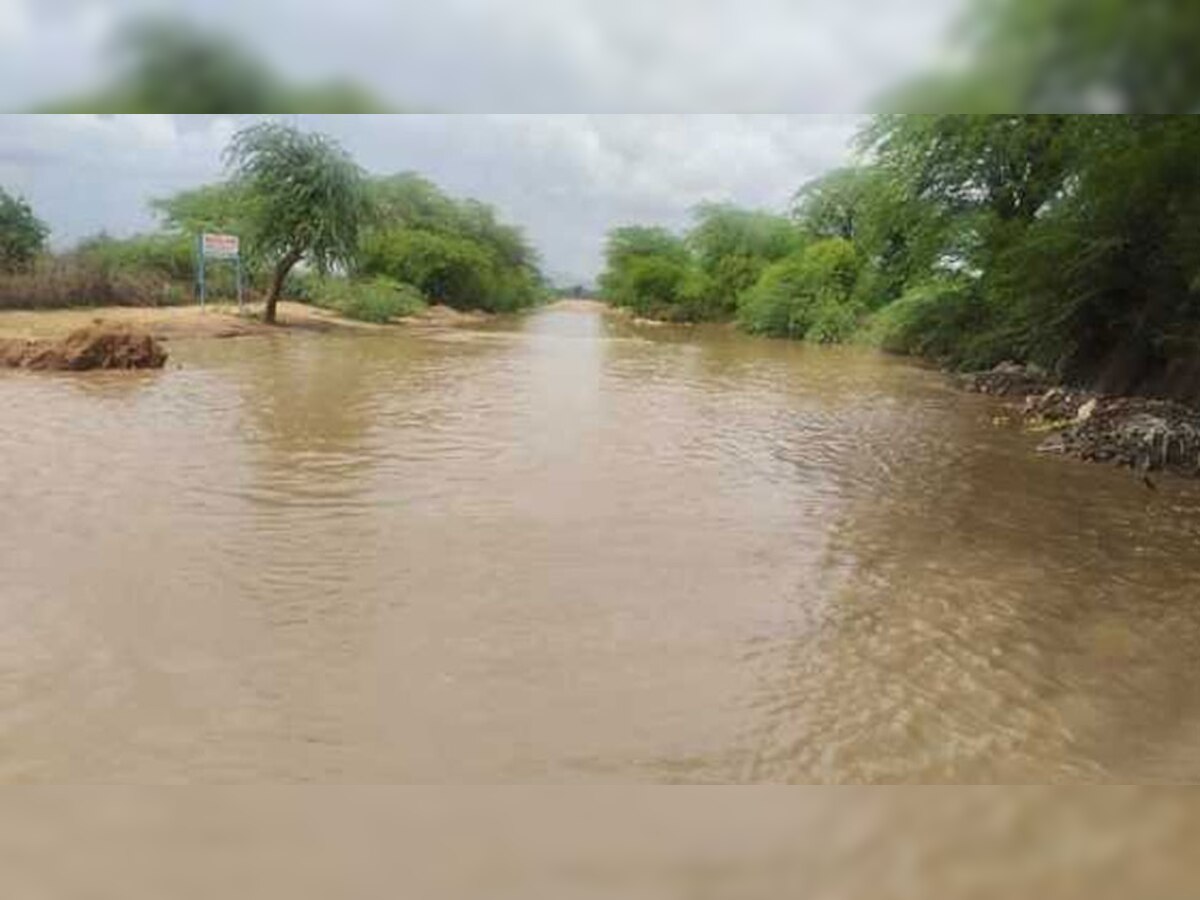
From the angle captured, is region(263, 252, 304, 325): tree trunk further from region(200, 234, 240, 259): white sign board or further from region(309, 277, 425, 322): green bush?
region(200, 234, 240, 259): white sign board

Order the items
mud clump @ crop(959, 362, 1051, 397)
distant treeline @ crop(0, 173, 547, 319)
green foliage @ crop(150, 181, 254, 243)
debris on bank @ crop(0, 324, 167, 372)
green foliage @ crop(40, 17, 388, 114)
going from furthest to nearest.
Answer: mud clump @ crop(959, 362, 1051, 397)
debris on bank @ crop(0, 324, 167, 372)
distant treeline @ crop(0, 173, 547, 319)
green foliage @ crop(150, 181, 254, 243)
green foliage @ crop(40, 17, 388, 114)

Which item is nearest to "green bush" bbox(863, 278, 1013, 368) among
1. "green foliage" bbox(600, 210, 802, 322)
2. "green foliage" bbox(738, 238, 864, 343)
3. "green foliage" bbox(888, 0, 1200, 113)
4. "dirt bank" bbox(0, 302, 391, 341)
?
"green foliage" bbox(738, 238, 864, 343)

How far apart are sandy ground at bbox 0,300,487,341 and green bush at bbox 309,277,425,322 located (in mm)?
→ 99

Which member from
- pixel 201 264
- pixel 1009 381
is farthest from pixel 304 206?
pixel 1009 381

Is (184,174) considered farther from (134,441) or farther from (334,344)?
(334,344)

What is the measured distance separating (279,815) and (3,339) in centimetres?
662

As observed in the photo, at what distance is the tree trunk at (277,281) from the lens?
855 centimetres

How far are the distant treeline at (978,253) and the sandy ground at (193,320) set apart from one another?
7.98ft

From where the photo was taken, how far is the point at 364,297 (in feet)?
32.3

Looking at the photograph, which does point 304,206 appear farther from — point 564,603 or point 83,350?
point 564,603

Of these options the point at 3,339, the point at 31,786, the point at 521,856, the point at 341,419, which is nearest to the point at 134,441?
the point at 341,419

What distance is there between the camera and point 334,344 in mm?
9281

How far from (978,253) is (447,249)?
479 cm

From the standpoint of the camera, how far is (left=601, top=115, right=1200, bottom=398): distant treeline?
23.9 feet
